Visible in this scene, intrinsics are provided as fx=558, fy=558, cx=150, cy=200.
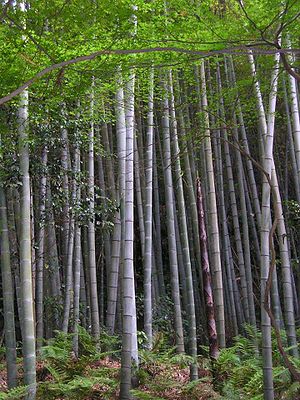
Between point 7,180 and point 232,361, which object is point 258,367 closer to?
point 232,361

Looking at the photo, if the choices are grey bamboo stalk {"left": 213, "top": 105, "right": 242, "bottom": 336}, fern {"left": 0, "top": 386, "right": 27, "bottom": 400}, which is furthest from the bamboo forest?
grey bamboo stalk {"left": 213, "top": 105, "right": 242, "bottom": 336}

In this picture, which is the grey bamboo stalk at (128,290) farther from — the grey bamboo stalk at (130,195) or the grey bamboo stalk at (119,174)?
the grey bamboo stalk at (119,174)

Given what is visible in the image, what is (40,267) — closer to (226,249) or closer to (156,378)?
(156,378)

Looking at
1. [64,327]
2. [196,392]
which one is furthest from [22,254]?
[64,327]

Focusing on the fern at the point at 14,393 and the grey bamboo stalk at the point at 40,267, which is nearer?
the fern at the point at 14,393

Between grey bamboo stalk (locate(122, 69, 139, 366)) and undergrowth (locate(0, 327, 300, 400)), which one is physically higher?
grey bamboo stalk (locate(122, 69, 139, 366))

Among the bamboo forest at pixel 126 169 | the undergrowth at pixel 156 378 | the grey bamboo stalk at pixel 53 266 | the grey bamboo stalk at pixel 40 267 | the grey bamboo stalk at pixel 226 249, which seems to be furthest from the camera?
the grey bamboo stalk at pixel 226 249

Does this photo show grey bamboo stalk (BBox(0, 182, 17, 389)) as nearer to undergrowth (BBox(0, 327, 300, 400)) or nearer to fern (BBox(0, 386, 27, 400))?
undergrowth (BBox(0, 327, 300, 400))

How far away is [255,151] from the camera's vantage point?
11008 millimetres

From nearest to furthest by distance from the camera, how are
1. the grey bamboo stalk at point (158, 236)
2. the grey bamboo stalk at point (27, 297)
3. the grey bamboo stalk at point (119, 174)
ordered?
1. the grey bamboo stalk at point (27, 297)
2. the grey bamboo stalk at point (119, 174)
3. the grey bamboo stalk at point (158, 236)

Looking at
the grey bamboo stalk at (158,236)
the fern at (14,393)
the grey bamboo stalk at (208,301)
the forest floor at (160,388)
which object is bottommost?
the forest floor at (160,388)

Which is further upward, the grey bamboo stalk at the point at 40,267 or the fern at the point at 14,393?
the grey bamboo stalk at the point at 40,267

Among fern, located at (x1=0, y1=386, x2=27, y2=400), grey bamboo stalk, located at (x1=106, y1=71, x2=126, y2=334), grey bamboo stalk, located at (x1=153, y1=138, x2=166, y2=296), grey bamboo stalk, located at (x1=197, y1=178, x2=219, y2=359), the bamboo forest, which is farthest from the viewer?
grey bamboo stalk, located at (x1=153, y1=138, x2=166, y2=296)

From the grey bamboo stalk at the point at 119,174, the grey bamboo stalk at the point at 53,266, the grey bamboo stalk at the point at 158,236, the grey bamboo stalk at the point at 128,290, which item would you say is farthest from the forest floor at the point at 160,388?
the grey bamboo stalk at the point at 158,236
